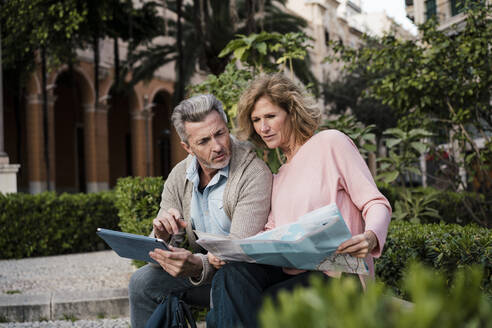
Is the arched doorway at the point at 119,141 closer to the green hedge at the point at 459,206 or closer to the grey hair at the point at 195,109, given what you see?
the green hedge at the point at 459,206

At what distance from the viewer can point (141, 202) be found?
5.12 m

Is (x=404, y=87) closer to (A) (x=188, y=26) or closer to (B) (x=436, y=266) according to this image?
(B) (x=436, y=266)

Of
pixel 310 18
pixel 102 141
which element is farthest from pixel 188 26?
pixel 310 18

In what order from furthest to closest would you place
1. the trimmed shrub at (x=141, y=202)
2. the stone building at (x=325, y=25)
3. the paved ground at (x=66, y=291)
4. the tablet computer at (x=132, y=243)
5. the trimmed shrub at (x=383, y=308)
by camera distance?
the stone building at (x=325, y=25) → the trimmed shrub at (x=141, y=202) → the paved ground at (x=66, y=291) → the tablet computer at (x=132, y=243) → the trimmed shrub at (x=383, y=308)

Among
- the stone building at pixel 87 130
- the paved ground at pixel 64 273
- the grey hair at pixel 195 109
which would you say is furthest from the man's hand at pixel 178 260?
the stone building at pixel 87 130

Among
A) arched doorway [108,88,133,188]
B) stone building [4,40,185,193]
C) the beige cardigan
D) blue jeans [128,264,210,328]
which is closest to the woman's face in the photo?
the beige cardigan

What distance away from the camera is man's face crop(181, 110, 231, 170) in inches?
101

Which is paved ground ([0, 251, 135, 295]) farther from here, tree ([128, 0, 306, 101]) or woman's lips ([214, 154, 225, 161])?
tree ([128, 0, 306, 101])

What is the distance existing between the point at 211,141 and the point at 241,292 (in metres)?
0.81

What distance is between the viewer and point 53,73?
1742 cm

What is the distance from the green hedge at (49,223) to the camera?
8117 millimetres

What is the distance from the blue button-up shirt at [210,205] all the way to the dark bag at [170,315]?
1.34 feet

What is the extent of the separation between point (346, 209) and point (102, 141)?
19.2m

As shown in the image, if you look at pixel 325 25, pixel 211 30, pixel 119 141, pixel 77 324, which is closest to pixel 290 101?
pixel 77 324
